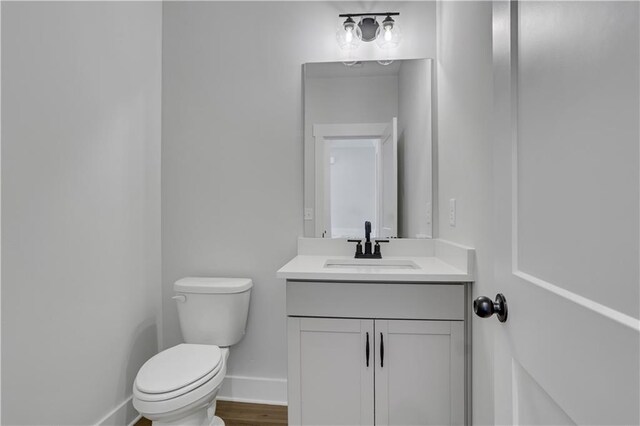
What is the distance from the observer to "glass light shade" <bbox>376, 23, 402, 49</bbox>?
1.88 meters

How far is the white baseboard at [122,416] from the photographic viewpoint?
163cm

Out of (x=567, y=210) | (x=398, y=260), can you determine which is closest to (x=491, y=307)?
(x=567, y=210)

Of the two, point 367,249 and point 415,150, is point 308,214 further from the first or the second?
point 415,150

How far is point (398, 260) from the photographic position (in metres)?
1.79

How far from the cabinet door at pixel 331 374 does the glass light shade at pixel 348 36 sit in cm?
150

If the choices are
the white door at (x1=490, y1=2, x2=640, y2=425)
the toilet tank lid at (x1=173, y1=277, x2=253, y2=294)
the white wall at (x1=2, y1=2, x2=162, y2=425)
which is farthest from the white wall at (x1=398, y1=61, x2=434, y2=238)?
the white wall at (x1=2, y1=2, x2=162, y2=425)

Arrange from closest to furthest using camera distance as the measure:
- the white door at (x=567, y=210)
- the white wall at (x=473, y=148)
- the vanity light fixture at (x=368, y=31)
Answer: the white door at (x=567, y=210) → the white wall at (x=473, y=148) → the vanity light fixture at (x=368, y=31)

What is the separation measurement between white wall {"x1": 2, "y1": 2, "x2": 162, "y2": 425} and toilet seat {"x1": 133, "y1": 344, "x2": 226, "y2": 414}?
1.14ft

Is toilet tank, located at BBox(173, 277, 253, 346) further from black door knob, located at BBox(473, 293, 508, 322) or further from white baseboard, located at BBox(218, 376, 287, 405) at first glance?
black door knob, located at BBox(473, 293, 508, 322)

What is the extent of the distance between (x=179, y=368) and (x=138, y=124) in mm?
1312

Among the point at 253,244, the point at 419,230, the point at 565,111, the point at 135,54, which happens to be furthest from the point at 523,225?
the point at 135,54

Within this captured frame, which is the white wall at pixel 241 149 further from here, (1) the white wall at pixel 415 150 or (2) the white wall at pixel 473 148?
(2) the white wall at pixel 473 148

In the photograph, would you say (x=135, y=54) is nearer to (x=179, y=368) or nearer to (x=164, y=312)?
(x=164, y=312)

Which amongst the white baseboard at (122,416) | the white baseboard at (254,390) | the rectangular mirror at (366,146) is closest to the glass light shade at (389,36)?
the rectangular mirror at (366,146)
